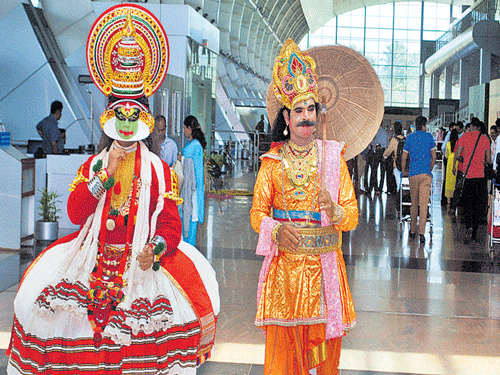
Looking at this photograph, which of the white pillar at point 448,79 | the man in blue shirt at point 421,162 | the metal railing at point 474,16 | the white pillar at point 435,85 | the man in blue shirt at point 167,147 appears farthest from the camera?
the white pillar at point 435,85

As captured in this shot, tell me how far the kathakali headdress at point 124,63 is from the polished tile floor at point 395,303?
1.64 m

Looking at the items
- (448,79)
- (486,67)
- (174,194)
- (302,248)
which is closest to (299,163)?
(302,248)

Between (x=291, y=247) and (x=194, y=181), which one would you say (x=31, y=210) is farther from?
(x=291, y=247)

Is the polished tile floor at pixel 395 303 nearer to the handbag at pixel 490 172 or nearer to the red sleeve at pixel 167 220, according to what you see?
the handbag at pixel 490 172

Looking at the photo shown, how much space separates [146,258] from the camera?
281 cm

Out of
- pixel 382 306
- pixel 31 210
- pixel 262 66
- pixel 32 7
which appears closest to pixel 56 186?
pixel 31 210

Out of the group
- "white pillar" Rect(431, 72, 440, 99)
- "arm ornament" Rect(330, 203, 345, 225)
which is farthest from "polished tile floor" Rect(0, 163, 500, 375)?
"white pillar" Rect(431, 72, 440, 99)

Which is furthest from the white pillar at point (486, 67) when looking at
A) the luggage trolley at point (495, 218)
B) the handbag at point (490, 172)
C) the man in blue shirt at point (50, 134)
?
the man in blue shirt at point (50, 134)

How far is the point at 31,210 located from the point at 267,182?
5268 millimetres

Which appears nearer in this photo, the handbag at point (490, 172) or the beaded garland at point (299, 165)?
the beaded garland at point (299, 165)

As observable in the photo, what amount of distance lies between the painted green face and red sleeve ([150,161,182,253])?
229 mm

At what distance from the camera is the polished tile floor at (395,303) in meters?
4.11

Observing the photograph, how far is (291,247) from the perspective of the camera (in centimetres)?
293

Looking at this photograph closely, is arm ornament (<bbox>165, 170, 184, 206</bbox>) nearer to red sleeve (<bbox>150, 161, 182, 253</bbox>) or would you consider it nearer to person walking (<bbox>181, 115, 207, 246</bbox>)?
red sleeve (<bbox>150, 161, 182, 253</bbox>)
